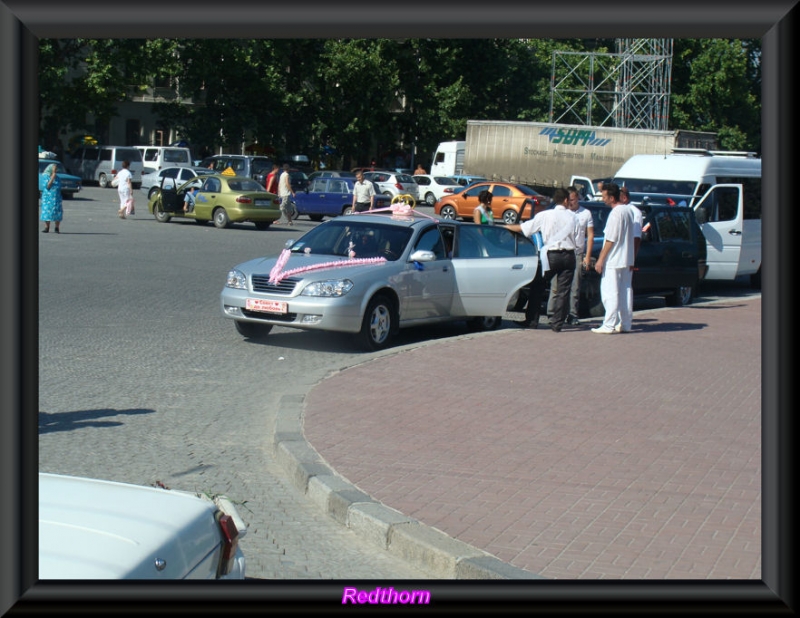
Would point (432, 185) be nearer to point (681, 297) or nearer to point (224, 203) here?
point (224, 203)

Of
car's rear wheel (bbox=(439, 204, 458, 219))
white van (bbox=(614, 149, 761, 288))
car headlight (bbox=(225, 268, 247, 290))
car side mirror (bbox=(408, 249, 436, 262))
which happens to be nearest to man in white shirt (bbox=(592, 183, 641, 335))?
car side mirror (bbox=(408, 249, 436, 262))

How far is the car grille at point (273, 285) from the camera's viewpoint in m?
11.6

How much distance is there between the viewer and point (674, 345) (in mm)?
12398

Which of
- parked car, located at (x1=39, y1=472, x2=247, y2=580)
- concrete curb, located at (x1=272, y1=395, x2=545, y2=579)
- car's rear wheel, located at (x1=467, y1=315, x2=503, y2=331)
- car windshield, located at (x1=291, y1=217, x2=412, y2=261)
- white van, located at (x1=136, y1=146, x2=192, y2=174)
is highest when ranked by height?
white van, located at (x1=136, y1=146, x2=192, y2=174)

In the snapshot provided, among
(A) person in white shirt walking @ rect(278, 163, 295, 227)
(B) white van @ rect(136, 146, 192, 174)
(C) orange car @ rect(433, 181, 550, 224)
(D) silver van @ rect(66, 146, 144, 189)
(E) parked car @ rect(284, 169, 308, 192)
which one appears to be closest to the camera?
(A) person in white shirt walking @ rect(278, 163, 295, 227)

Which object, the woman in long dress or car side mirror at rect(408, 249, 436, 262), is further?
the woman in long dress

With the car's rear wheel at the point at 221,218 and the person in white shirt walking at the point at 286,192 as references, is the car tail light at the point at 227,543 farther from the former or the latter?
the car's rear wheel at the point at 221,218

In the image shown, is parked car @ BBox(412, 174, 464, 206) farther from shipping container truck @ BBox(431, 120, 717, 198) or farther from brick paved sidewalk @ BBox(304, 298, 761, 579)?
brick paved sidewalk @ BBox(304, 298, 761, 579)

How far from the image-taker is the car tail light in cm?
359

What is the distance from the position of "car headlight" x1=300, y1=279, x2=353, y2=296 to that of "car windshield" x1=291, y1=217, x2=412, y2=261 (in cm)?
81

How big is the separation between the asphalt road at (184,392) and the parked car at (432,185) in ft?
96.6

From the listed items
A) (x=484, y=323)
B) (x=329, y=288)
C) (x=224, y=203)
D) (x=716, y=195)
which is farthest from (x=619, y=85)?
(x=329, y=288)

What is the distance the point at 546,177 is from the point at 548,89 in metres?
13.4

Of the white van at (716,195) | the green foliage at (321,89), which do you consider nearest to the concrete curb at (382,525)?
the white van at (716,195)
